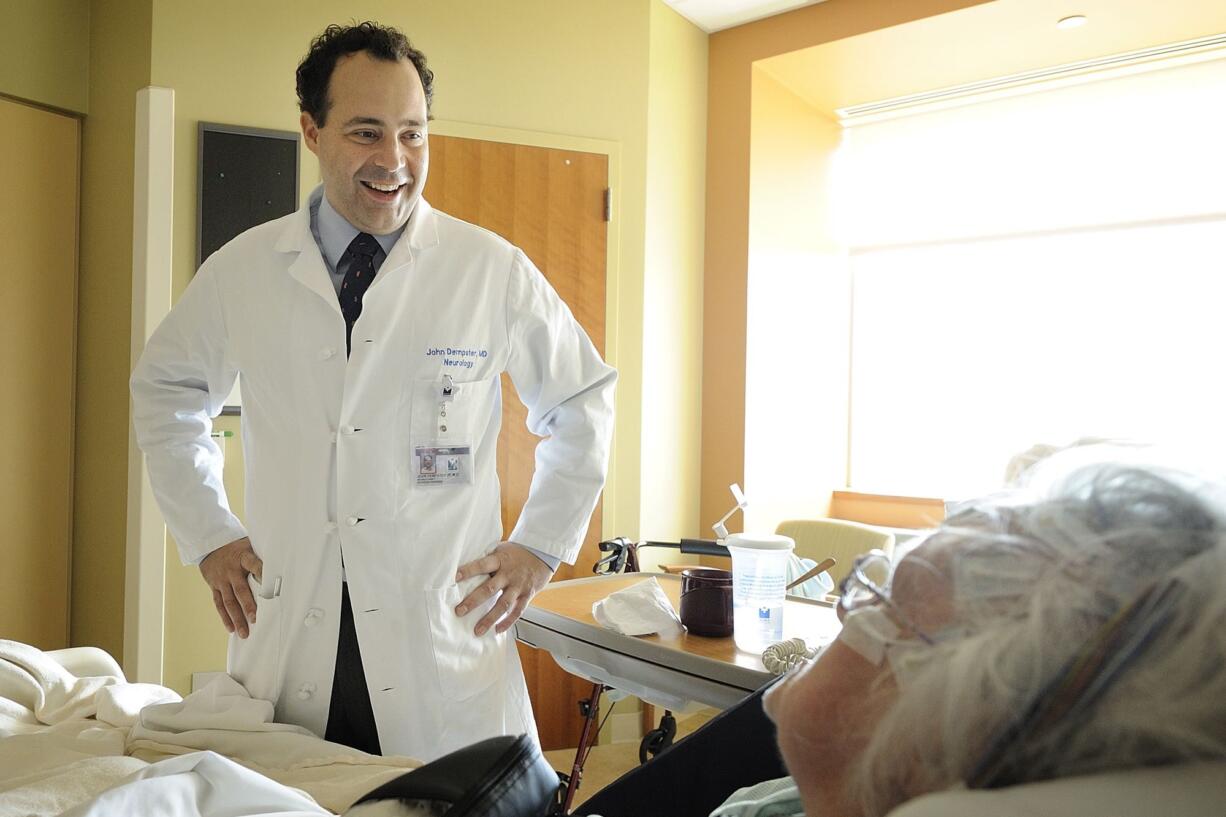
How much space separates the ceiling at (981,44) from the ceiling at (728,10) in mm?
187

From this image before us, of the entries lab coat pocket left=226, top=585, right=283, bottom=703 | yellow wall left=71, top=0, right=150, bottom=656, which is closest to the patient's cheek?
lab coat pocket left=226, top=585, right=283, bottom=703

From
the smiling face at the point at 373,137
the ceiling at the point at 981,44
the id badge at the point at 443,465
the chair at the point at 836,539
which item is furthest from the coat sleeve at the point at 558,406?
the ceiling at the point at 981,44

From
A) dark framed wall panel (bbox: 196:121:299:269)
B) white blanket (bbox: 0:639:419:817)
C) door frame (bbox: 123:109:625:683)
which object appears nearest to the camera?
white blanket (bbox: 0:639:419:817)

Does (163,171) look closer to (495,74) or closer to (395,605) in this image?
(395,605)

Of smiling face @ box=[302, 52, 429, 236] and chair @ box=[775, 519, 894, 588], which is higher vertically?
smiling face @ box=[302, 52, 429, 236]

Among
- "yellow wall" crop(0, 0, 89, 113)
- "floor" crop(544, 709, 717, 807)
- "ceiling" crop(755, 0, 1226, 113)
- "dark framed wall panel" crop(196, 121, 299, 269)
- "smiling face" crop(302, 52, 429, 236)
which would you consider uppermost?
"ceiling" crop(755, 0, 1226, 113)

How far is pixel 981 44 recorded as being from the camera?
12.8 feet

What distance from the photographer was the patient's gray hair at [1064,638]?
560 millimetres

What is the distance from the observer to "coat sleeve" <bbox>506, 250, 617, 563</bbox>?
6.00 ft

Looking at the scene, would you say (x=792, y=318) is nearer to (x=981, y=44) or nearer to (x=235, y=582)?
(x=981, y=44)

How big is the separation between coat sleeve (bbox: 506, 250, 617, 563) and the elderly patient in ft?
3.57

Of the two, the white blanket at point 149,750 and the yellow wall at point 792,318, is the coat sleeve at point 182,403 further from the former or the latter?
the yellow wall at point 792,318

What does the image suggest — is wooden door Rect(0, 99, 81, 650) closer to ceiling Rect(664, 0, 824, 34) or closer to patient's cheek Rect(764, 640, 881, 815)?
ceiling Rect(664, 0, 824, 34)

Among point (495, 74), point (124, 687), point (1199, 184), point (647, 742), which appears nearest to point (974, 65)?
point (1199, 184)
